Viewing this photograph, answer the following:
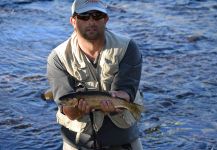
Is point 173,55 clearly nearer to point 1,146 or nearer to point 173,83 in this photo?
point 173,83

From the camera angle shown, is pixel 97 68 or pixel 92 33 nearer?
pixel 92 33

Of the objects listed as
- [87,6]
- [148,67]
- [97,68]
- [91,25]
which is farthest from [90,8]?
[148,67]

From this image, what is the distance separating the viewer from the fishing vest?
5.13m

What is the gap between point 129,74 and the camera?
16.9ft

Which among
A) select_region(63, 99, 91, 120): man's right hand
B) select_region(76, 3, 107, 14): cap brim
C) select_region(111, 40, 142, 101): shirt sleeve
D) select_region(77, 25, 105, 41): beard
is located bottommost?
select_region(63, 99, 91, 120): man's right hand

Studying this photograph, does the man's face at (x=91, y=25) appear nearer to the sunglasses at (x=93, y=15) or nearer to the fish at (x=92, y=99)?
the sunglasses at (x=93, y=15)

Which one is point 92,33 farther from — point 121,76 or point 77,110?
point 77,110

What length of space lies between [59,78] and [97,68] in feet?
1.18

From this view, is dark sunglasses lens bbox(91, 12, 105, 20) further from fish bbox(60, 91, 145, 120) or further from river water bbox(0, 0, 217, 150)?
river water bbox(0, 0, 217, 150)

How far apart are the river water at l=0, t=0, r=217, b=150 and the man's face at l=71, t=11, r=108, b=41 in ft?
11.0

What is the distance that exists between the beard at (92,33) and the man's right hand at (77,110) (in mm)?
596

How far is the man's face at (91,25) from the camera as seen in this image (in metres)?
5.07

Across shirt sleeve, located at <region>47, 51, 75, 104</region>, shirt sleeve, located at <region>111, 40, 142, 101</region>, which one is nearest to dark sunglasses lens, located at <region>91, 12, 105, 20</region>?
shirt sleeve, located at <region>111, 40, 142, 101</region>

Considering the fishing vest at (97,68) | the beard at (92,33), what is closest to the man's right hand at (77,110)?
the fishing vest at (97,68)
